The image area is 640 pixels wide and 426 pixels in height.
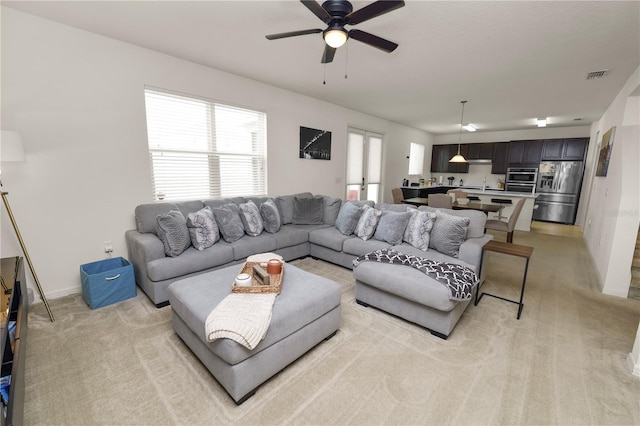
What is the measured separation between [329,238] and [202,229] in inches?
62.9

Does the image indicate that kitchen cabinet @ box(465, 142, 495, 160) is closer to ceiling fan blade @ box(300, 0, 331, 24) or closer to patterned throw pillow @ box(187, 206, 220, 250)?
ceiling fan blade @ box(300, 0, 331, 24)

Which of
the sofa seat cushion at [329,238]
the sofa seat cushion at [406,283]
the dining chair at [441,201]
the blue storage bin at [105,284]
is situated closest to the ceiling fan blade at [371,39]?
the sofa seat cushion at [406,283]

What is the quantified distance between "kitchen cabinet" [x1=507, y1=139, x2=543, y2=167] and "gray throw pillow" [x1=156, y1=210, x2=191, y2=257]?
8.74 meters

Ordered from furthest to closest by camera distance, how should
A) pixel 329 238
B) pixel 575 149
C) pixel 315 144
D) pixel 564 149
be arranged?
1. pixel 564 149
2. pixel 575 149
3. pixel 315 144
4. pixel 329 238

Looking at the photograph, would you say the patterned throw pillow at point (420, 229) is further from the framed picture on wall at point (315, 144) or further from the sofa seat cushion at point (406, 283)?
the framed picture on wall at point (315, 144)

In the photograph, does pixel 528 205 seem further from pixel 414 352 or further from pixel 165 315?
pixel 165 315

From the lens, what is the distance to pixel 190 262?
278 cm

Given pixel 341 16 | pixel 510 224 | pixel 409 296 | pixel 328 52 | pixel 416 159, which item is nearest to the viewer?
pixel 341 16

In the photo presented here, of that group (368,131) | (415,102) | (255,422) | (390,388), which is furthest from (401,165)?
(255,422)

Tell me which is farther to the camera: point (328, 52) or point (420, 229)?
point (420, 229)

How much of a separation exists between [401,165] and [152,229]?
655 cm

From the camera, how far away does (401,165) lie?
7773mm

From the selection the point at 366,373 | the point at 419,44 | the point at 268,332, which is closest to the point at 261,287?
the point at 268,332

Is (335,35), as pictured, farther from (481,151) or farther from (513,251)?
(481,151)
